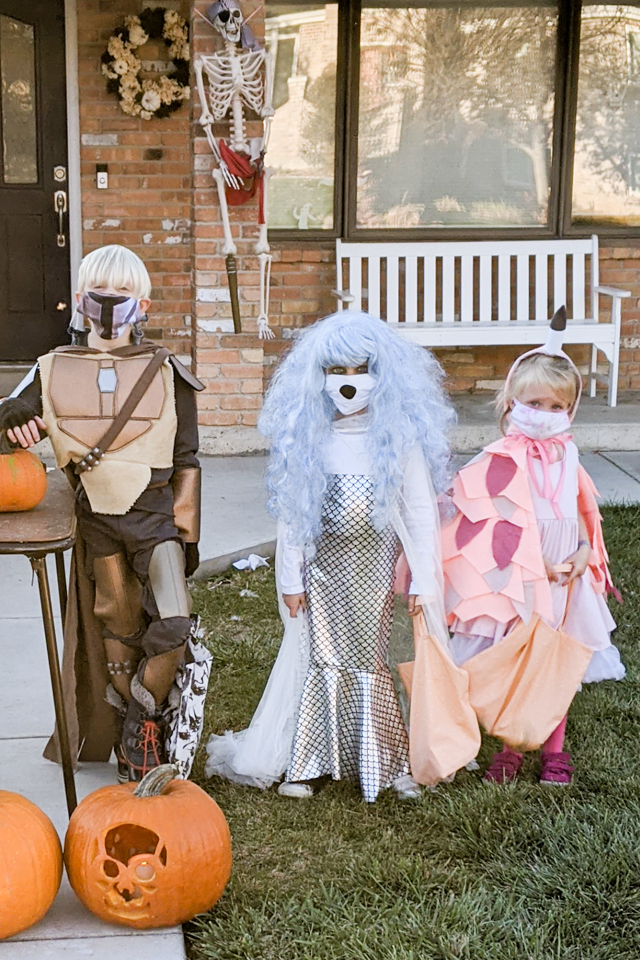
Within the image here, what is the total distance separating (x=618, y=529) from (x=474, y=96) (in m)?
3.48

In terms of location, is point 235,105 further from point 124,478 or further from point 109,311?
point 124,478

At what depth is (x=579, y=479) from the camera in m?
3.68

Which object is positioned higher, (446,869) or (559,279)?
(559,279)

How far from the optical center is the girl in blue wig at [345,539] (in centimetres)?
322

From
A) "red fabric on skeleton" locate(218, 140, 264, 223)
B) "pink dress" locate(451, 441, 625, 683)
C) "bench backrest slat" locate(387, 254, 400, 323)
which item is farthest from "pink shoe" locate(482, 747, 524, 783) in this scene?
"bench backrest slat" locate(387, 254, 400, 323)

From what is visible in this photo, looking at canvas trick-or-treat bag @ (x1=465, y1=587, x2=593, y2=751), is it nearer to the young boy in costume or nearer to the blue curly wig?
the blue curly wig

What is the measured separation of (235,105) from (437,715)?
4.12 metres

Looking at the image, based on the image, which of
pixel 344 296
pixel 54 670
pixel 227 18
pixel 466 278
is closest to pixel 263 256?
pixel 344 296

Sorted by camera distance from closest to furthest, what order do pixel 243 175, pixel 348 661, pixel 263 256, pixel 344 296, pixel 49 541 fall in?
pixel 49 541 → pixel 348 661 → pixel 243 175 → pixel 263 256 → pixel 344 296

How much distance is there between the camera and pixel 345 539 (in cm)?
334

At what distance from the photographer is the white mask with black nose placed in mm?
3201

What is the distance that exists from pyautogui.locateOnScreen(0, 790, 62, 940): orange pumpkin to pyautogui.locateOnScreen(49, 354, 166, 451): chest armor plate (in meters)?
0.91

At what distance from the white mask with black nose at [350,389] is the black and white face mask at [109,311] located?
54 centimetres

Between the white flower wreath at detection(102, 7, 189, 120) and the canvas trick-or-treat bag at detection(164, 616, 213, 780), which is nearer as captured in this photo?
the canvas trick-or-treat bag at detection(164, 616, 213, 780)
